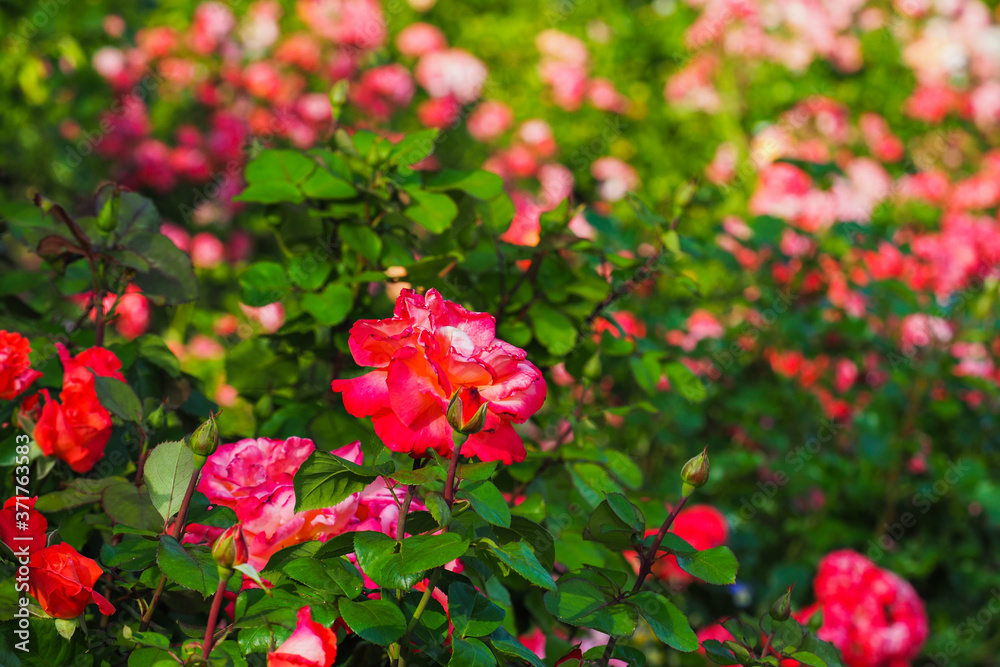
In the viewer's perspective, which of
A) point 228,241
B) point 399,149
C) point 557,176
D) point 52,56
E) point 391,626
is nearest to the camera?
point 391,626

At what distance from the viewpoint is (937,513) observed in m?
2.11

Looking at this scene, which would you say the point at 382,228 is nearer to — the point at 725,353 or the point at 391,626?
the point at 391,626

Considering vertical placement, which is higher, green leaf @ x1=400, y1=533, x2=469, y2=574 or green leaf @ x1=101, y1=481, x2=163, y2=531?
green leaf @ x1=400, y1=533, x2=469, y2=574

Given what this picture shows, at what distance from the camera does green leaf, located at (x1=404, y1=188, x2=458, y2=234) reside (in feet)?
2.82

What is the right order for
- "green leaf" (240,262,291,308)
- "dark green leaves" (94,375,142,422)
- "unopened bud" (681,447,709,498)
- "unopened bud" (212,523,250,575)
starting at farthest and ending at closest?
1. "green leaf" (240,262,291,308)
2. "dark green leaves" (94,375,142,422)
3. "unopened bud" (681,447,709,498)
4. "unopened bud" (212,523,250,575)

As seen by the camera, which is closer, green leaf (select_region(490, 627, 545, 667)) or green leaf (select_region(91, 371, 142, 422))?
green leaf (select_region(490, 627, 545, 667))

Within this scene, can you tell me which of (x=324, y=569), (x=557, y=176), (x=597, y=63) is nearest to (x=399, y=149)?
(x=324, y=569)

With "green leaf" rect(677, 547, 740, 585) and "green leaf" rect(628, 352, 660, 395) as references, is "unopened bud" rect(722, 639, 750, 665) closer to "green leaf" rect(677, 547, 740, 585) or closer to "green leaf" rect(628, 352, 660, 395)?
"green leaf" rect(677, 547, 740, 585)

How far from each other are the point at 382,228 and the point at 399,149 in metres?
0.11

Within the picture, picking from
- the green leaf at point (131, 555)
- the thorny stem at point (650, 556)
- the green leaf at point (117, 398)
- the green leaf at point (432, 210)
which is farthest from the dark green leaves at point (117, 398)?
the thorny stem at point (650, 556)

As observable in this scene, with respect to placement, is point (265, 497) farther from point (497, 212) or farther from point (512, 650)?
point (497, 212)

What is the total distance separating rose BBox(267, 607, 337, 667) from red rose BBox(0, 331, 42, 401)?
0.38m

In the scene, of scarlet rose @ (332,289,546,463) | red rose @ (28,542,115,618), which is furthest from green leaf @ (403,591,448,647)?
red rose @ (28,542,115,618)

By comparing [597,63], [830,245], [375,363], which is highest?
[375,363]
